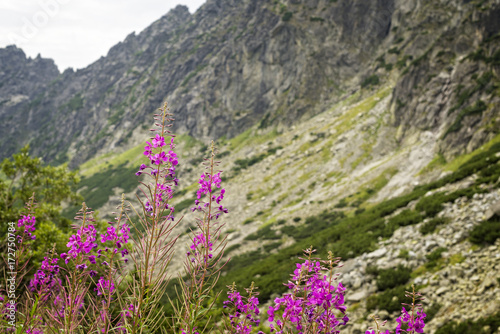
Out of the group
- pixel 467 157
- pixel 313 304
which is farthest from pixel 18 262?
pixel 467 157

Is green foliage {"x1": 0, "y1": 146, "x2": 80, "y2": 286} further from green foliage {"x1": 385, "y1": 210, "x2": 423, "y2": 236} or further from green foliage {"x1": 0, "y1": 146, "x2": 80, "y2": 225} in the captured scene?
green foliage {"x1": 385, "y1": 210, "x2": 423, "y2": 236}

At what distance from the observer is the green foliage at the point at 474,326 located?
8.12 meters

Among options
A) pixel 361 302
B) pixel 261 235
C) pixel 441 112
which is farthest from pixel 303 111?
pixel 361 302

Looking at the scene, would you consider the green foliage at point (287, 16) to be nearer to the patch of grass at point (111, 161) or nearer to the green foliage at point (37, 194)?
the patch of grass at point (111, 161)

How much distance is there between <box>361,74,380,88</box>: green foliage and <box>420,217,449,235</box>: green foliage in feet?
204

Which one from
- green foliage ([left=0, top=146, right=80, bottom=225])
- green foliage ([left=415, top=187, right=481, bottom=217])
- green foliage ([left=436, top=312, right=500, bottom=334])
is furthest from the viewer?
green foliage ([left=415, top=187, right=481, bottom=217])

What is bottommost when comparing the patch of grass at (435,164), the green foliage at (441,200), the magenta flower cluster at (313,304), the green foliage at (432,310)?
the patch of grass at (435,164)

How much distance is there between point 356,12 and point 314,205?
79.5m

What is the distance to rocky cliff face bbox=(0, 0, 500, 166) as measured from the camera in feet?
131

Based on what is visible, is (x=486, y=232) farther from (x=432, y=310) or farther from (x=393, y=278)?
(x=432, y=310)

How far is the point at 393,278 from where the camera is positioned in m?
13.3

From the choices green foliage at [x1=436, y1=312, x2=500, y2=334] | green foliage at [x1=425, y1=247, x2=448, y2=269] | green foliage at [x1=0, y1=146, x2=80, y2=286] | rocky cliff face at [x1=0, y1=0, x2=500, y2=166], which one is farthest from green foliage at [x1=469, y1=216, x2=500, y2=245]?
rocky cliff face at [x1=0, y1=0, x2=500, y2=166]

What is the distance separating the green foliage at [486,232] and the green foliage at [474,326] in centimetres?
482

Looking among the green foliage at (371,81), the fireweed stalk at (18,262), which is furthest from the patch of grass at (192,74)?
the fireweed stalk at (18,262)
